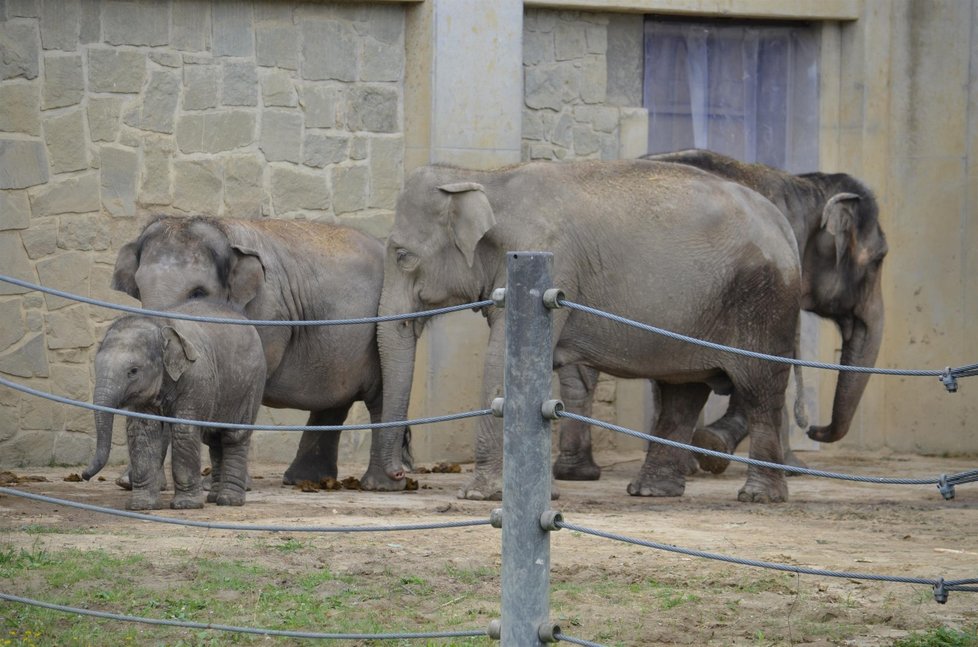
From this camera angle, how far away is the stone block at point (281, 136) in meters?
11.3

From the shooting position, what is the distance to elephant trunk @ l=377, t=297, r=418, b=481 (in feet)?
31.0

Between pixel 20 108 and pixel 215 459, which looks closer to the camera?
pixel 215 459

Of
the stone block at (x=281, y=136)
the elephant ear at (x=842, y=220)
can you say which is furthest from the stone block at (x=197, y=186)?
the elephant ear at (x=842, y=220)

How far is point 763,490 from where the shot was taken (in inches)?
363

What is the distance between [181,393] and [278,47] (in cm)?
392

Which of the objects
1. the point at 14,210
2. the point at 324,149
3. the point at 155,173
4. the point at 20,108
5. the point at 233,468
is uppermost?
the point at 20,108

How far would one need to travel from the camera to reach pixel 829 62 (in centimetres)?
1271

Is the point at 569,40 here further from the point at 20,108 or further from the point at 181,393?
the point at 181,393

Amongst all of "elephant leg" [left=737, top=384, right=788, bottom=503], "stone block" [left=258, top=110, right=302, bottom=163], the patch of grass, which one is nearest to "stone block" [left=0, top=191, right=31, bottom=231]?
"stone block" [left=258, top=110, right=302, bottom=163]

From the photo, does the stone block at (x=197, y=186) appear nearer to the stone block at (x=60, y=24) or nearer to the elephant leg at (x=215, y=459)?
the stone block at (x=60, y=24)

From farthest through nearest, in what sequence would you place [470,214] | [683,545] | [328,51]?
[328,51] → [470,214] → [683,545]

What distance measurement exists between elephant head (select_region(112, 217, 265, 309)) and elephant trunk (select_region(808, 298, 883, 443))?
154 inches

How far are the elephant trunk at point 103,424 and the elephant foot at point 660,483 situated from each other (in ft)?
10.4

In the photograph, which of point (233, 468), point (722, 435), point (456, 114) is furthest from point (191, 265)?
point (722, 435)
